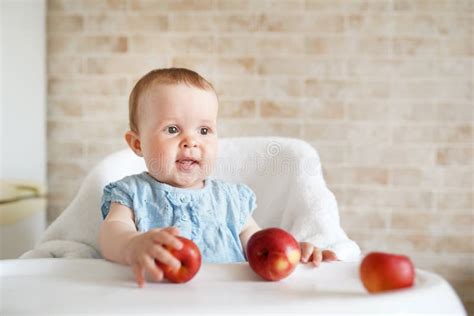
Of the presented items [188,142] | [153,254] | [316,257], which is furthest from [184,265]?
[188,142]

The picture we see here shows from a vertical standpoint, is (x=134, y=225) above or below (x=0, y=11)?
below

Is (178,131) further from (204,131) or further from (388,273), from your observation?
(388,273)

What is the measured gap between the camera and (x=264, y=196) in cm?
170

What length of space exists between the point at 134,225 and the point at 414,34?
5.43ft

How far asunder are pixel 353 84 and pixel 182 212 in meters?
1.38

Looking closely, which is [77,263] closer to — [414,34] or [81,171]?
[81,171]

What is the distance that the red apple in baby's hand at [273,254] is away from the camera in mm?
832

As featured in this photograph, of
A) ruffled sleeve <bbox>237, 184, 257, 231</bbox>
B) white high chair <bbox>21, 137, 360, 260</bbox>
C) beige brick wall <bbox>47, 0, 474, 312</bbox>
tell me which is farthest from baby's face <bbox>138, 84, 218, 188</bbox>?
beige brick wall <bbox>47, 0, 474, 312</bbox>

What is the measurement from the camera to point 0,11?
7.23 ft

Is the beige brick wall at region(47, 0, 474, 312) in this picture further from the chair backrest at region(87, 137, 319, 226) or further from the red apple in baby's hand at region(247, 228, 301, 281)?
the red apple in baby's hand at region(247, 228, 301, 281)

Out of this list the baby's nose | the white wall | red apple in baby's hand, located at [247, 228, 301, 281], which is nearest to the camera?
red apple in baby's hand, located at [247, 228, 301, 281]

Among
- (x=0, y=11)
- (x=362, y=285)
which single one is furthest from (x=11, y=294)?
(x=0, y=11)

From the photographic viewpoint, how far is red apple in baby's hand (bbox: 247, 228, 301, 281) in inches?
32.8

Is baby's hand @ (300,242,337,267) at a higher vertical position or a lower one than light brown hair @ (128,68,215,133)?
lower
